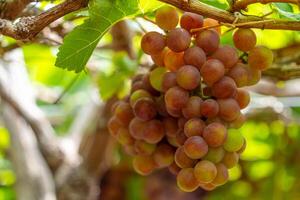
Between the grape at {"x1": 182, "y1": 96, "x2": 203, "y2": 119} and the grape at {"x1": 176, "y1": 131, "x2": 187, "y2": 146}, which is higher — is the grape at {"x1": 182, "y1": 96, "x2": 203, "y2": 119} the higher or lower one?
the higher one

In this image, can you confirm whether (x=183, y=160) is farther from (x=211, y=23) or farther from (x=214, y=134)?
(x=211, y=23)

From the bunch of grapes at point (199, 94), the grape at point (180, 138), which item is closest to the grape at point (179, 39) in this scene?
the bunch of grapes at point (199, 94)

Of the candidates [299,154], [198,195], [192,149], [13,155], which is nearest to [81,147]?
[13,155]

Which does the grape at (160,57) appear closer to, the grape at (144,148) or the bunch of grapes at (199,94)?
the bunch of grapes at (199,94)

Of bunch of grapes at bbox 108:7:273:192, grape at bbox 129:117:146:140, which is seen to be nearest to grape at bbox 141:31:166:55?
bunch of grapes at bbox 108:7:273:192

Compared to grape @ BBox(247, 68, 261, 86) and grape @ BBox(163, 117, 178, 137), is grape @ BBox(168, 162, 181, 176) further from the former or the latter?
grape @ BBox(247, 68, 261, 86)

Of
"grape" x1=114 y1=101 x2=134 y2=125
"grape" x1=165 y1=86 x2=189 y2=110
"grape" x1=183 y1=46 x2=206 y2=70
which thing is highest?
"grape" x1=183 y1=46 x2=206 y2=70

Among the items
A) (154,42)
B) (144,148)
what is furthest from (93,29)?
(144,148)
